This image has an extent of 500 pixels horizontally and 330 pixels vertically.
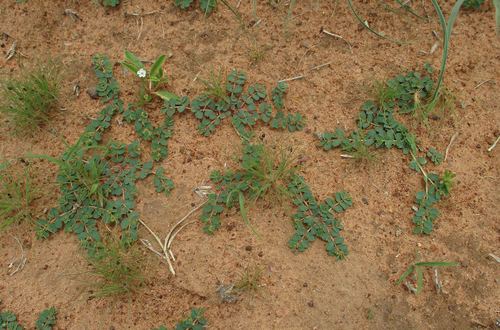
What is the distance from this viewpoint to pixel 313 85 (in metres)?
2.62

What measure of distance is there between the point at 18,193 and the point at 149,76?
1.30m

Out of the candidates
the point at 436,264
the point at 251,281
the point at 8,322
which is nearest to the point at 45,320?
the point at 8,322

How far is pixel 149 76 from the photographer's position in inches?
101

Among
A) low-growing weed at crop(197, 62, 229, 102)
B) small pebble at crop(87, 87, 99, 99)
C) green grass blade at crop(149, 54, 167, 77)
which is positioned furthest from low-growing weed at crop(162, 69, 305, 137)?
small pebble at crop(87, 87, 99, 99)

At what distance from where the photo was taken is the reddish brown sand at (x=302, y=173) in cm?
217

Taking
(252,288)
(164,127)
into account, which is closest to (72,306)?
(252,288)

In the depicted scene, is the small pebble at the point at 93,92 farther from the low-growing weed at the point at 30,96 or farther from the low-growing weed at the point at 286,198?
the low-growing weed at the point at 286,198

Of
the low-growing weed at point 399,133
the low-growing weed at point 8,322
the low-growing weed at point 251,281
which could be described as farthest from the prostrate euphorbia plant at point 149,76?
the low-growing weed at point 8,322

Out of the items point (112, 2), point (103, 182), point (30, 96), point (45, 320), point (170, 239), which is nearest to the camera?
point (45, 320)

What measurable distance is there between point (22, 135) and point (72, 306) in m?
1.40

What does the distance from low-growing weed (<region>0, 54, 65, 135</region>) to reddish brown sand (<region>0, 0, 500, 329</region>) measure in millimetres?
105

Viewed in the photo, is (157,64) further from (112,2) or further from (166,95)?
(112,2)

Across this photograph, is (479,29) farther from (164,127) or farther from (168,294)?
(168,294)

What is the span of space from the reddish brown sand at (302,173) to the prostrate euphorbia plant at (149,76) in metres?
0.11
